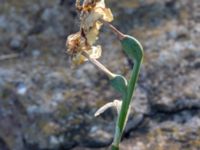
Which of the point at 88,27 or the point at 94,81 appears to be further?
the point at 94,81

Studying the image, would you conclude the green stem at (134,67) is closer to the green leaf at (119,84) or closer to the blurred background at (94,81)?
the green leaf at (119,84)

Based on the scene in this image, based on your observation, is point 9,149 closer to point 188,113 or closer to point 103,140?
point 103,140

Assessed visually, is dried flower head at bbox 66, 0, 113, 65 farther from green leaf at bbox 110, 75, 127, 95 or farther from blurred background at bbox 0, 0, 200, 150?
blurred background at bbox 0, 0, 200, 150

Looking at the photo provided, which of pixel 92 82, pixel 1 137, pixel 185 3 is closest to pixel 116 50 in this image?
pixel 92 82

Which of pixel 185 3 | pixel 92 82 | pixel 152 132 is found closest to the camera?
pixel 152 132

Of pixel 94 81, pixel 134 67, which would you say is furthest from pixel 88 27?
pixel 94 81

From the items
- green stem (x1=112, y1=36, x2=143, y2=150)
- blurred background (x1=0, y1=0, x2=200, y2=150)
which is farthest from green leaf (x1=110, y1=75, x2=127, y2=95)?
blurred background (x1=0, y1=0, x2=200, y2=150)

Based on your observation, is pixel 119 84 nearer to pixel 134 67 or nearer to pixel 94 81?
pixel 134 67
